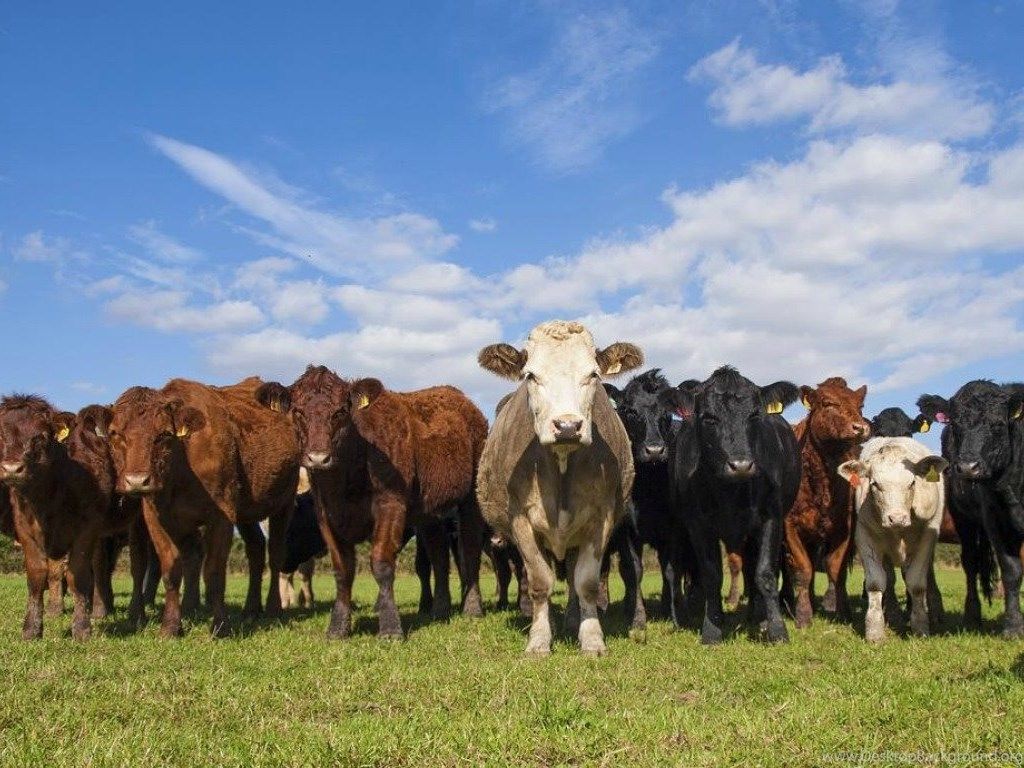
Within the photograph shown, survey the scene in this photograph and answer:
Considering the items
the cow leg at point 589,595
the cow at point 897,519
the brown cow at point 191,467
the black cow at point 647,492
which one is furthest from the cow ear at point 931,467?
the brown cow at point 191,467

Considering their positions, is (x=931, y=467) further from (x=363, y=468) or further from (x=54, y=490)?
(x=54, y=490)

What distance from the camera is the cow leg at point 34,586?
29.6 ft

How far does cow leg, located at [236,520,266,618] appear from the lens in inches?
460

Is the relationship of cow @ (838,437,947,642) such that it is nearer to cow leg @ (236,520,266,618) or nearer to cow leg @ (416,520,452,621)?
cow leg @ (416,520,452,621)

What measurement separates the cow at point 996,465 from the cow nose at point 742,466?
6.72ft

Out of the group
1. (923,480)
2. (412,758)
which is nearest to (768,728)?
(412,758)

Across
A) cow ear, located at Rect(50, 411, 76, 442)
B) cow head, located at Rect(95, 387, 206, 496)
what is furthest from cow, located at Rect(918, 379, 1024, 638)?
cow ear, located at Rect(50, 411, 76, 442)

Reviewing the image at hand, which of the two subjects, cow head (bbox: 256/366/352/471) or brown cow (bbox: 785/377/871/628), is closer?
cow head (bbox: 256/366/352/471)

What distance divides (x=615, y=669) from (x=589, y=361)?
253 centimetres

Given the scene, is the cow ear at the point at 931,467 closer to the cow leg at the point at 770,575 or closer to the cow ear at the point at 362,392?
the cow leg at the point at 770,575

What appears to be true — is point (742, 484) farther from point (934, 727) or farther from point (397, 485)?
point (934, 727)

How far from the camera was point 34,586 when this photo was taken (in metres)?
9.21

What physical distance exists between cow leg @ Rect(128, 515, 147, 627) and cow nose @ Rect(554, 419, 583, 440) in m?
5.87

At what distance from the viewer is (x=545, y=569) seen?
817cm
